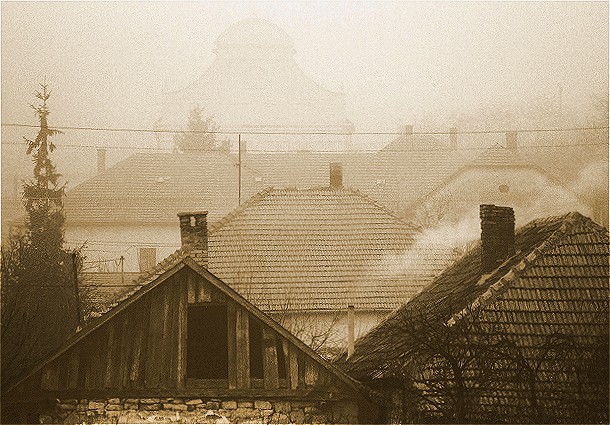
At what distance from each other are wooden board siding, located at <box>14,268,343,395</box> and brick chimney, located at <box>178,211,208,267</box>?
491cm

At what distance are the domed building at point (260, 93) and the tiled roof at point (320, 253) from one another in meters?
4.01

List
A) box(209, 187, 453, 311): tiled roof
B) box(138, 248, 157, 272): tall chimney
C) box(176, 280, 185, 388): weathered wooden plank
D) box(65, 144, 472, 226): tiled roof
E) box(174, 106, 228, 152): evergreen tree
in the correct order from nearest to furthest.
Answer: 1. box(176, 280, 185, 388): weathered wooden plank
2. box(209, 187, 453, 311): tiled roof
3. box(138, 248, 157, 272): tall chimney
4. box(65, 144, 472, 226): tiled roof
5. box(174, 106, 228, 152): evergreen tree

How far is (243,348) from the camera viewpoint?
1328 cm

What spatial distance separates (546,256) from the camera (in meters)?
13.4

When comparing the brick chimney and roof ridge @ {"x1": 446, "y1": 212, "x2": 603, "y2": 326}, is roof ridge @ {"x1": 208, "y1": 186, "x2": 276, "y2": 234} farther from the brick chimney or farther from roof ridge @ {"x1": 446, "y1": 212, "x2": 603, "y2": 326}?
roof ridge @ {"x1": 446, "y1": 212, "x2": 603, "y2": 326}

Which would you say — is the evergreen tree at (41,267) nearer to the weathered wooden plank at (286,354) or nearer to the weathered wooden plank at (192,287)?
the weathered wooden plank at (192,287)

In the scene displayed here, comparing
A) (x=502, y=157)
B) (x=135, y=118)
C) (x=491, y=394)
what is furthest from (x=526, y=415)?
(x=502, y=157)

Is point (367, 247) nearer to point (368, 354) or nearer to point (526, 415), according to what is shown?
point (368, 354)

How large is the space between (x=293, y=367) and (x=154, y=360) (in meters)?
1.99

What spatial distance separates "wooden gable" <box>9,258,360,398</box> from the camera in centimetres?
1304

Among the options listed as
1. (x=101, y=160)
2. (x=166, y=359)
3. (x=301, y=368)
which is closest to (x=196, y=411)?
(x=166, y=359)

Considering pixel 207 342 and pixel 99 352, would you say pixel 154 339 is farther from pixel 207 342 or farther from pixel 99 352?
pixel 207 342

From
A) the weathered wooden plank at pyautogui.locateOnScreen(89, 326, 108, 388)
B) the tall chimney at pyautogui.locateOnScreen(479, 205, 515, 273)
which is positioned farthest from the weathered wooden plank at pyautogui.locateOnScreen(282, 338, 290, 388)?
the tall chimney at pyautogui.locateOnScreen(479, 205, 515, 273)

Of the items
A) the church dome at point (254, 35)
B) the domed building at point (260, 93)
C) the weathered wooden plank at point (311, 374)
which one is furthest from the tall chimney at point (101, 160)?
the weathered wooden plank at point (311, 374)
